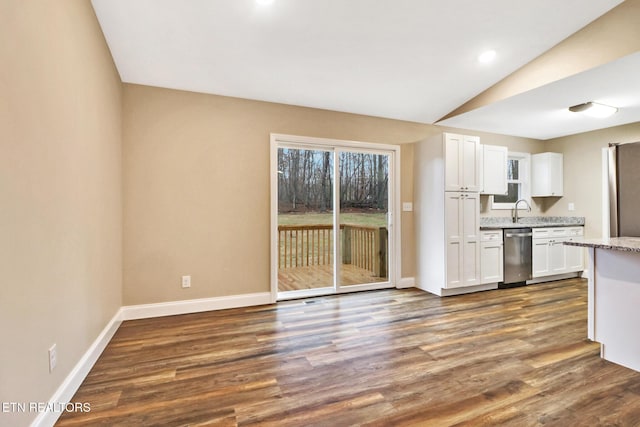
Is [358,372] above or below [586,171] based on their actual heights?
below

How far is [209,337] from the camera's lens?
2730 millimetres

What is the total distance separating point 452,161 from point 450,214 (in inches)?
27.4

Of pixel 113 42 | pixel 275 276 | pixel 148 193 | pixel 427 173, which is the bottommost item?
pixel 275 276

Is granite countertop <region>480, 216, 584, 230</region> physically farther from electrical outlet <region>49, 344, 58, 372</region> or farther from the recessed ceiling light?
electrical outlet <region>49, 344, 58, 372</region>

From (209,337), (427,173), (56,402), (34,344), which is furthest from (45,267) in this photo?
(427,173)

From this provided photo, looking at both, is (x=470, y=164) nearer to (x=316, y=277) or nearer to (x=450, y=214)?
(x=450, y=214)

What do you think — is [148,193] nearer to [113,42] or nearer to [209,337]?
[113,42]

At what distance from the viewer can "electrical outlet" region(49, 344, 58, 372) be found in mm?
1606

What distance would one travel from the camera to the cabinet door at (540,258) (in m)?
4.60

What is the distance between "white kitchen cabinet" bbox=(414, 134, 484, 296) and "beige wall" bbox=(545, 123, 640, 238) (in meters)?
2.36

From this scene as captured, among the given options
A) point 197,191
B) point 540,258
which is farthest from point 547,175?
Answer: point 197,191

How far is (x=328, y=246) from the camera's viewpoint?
4.17m

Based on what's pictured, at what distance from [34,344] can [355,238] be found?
3.46 meters

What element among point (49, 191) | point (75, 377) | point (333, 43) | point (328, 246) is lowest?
point (75, 377)
